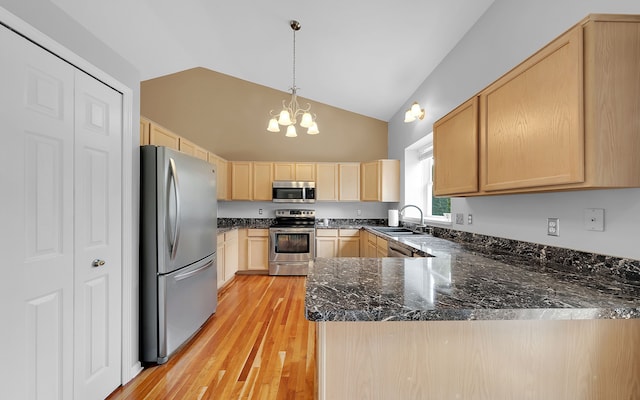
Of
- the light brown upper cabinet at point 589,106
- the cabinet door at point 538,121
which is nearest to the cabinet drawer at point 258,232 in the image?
the cabinet door at point 538,121

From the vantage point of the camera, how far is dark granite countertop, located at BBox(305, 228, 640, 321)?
2.54 feet

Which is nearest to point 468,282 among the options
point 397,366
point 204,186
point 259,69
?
point 397,366

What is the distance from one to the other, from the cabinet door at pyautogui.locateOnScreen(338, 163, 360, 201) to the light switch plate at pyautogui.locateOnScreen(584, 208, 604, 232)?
11.3ft

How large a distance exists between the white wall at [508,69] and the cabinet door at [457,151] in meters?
0.35

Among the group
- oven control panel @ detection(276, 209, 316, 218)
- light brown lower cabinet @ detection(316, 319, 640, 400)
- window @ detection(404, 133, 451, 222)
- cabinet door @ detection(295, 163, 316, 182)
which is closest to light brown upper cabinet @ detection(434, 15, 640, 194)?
light brown lower cabinet @ detection(316, 319, 640, 400)

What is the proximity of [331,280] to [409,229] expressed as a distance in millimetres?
2872

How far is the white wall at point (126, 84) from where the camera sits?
1.33 m

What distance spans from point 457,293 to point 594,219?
94 centimetres

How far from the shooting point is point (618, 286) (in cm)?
102

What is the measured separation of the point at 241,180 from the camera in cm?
454

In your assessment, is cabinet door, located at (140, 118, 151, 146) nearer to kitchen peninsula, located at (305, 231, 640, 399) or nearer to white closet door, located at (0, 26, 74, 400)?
white closet door, located at (0, 26, 74, 400)

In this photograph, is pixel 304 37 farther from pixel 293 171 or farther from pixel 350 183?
pixel 350 183

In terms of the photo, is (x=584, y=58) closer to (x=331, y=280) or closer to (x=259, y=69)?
(x=331, y=280)

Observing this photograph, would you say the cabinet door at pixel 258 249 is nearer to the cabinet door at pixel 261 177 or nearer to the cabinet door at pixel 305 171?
the cabinet door at pixel 261 177
